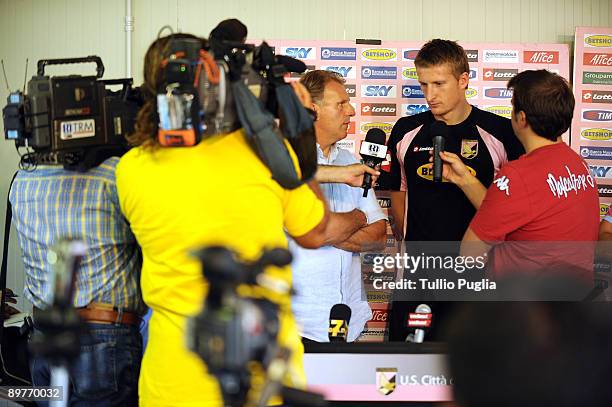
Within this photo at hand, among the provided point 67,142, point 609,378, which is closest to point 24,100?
point 67,142

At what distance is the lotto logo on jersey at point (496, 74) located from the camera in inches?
231

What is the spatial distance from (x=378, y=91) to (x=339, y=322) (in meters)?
2.79

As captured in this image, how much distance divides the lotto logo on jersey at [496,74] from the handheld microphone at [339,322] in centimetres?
290

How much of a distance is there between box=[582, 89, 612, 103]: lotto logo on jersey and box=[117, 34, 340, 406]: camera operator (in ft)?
13.5

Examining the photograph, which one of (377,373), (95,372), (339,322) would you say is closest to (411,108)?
(339,322)

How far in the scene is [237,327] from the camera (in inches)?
50.5

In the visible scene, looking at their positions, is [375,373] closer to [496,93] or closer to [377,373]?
[377,373]

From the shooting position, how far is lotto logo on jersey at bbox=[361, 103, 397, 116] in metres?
5.86

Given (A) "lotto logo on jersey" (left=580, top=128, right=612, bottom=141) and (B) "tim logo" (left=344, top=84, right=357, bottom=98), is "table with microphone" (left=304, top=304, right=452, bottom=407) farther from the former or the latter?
(A) "lotto logo on jersey" (left=580, top=128, right=612, bottom=141)

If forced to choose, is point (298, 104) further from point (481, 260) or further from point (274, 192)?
point (481, 260)

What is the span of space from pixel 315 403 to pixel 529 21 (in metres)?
5.07

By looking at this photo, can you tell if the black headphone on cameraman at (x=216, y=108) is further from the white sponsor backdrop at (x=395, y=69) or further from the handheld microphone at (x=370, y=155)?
the white sponsor backdrop at (x=395, y=69)

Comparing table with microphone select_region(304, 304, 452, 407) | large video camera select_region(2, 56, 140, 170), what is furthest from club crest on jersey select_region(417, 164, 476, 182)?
large video camera select_region(2, 56, 140, 170)

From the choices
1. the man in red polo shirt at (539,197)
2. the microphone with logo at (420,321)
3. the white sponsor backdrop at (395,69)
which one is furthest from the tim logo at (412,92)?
the microphone with logo at (420,321)
